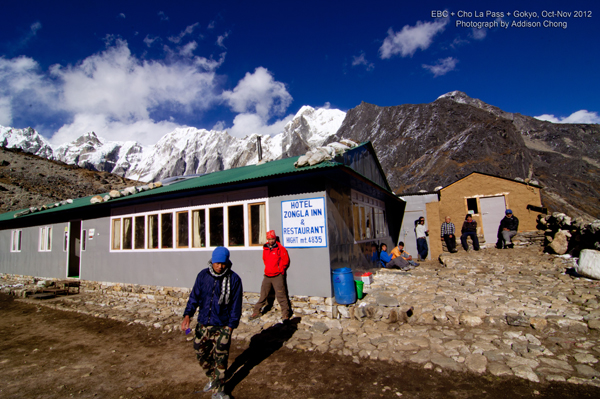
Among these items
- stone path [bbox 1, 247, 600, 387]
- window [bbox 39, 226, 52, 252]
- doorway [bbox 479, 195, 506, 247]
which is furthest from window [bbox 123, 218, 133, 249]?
doorway [bbox 479, 195, 506, 247]

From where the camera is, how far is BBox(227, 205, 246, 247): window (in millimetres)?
8305

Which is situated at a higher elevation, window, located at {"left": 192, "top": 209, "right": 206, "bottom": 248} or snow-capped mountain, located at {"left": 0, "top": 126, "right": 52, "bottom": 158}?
snow-capped mountain, located at {"left": 0, "top": 126, "right": 52, "bottom": 158}

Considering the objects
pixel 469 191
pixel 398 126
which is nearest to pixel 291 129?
pixel 398 126

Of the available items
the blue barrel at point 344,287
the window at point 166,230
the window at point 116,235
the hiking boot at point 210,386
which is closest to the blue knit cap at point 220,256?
the hiking boot at point 210,386

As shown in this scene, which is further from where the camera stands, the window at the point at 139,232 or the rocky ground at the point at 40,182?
the rocky ground at the point at 40,182

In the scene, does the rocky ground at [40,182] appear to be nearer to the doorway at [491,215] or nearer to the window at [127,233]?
the window at [127,233]

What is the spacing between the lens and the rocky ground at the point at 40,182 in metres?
31.4

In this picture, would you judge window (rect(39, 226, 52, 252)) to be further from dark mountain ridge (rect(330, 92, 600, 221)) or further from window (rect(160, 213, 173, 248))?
dark mountain ridge (rect(330, 92, 600, 221))

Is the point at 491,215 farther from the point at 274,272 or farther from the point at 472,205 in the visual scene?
the point at 274,272

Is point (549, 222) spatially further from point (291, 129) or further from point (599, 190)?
point (291, 129)

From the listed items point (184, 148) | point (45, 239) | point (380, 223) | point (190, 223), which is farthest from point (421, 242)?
point (184, 148)

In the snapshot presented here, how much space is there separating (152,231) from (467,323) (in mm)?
9384

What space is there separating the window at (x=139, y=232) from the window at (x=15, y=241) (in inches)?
393

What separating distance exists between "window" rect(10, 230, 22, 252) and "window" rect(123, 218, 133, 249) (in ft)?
30.6
